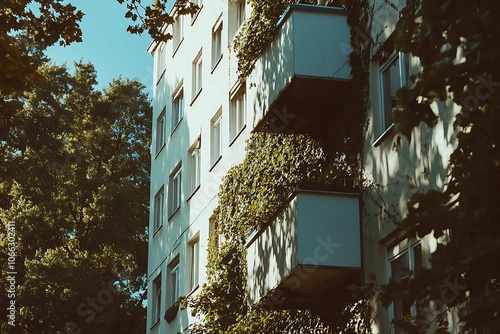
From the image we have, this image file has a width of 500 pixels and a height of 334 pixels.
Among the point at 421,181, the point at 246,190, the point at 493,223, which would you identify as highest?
the point at 246,190

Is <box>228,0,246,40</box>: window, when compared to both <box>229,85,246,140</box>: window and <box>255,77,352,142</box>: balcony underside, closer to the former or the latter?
<box>229,85,246,140</box>: window

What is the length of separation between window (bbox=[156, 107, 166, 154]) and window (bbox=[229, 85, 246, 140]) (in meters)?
7.37

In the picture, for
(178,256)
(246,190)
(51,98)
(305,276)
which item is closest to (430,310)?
(305,276)

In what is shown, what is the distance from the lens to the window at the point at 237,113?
2382cm

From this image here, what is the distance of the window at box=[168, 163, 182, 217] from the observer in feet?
93.2

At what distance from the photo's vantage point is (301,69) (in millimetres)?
16375

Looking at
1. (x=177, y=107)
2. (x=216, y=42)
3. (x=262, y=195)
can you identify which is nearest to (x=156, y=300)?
(x=177, y=107)

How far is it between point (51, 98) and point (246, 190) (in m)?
A: 24.1

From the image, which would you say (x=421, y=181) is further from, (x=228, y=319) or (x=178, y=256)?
(x=178, y=256)

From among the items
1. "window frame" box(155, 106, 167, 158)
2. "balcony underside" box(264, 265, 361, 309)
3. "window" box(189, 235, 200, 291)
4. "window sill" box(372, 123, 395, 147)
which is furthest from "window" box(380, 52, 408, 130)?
"window frame" box(155, 106, 167, 158)

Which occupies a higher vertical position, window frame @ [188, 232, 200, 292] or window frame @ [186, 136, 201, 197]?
window frame @ [186, 136, 201, 197]

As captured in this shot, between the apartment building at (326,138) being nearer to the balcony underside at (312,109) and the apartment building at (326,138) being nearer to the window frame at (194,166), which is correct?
the balcony underside at (312,109)

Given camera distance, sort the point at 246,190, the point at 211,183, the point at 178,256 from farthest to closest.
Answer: the point at 178,256, the point at 211,183, the point at 246,190

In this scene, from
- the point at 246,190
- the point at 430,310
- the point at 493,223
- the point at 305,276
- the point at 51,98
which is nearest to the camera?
the point at 493,223
